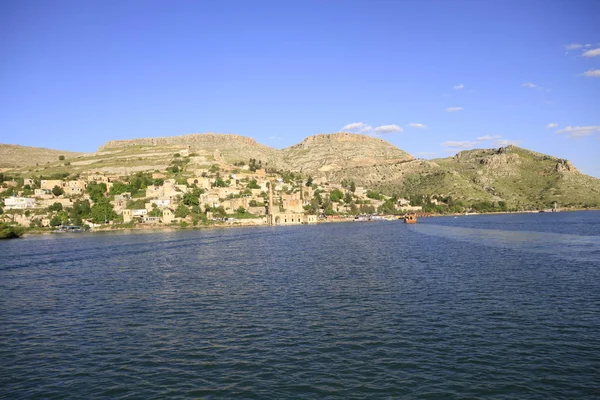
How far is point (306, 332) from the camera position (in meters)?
20.8

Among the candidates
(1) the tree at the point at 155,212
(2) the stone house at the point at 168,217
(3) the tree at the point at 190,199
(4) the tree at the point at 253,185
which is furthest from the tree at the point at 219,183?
(2) the stone house at the point at 168,217

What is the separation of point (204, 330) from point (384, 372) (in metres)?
8.98

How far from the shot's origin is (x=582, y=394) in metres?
14.3

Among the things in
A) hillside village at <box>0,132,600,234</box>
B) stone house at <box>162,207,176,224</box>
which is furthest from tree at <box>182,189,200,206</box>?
stone house at <box>162,207,176,224</box>

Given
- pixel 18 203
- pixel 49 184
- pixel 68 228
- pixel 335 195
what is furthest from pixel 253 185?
pixel 18 203

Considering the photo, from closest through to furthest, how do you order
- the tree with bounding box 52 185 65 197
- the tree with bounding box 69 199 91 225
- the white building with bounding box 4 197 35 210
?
1. the tree with bounding box 69 199 91 225
2. the white building with bounding box 4 197 35 210
3. the tree with bounding box 52 185 65 197

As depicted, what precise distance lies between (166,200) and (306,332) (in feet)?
354

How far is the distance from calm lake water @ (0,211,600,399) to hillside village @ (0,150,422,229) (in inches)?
3054

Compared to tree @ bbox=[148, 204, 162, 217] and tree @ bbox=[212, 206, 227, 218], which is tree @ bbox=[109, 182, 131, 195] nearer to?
tree @ bbox=[148, 204, 162, 217]

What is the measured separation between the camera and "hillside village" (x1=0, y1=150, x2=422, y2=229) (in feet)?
378

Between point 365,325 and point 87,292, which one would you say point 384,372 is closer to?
point 365,325

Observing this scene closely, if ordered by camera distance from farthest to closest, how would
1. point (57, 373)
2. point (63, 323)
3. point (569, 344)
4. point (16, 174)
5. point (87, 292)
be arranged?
point (16, 174) < point (87, 292) < point (63, 323) < point (569, 344) < point (57, 373)

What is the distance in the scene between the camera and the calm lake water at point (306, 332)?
15.4 meters

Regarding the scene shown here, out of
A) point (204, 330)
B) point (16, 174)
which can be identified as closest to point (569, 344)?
point (204, 330)
